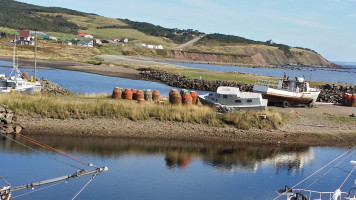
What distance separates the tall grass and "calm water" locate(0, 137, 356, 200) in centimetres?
316

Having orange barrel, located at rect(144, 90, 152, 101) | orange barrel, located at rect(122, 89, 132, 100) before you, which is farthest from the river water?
orange barrel, located at rect(122, 89, 132, 100)

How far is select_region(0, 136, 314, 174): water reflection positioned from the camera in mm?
34281

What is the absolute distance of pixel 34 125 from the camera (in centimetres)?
3841

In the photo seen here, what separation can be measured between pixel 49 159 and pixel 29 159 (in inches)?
50.3

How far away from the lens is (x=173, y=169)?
32250mm

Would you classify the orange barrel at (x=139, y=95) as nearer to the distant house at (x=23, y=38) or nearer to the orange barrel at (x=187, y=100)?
the orange barrel at (x=187, y=100)

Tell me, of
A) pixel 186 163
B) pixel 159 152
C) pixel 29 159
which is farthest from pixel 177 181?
pixel 29 159

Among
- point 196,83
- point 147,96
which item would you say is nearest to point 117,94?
point 147,96

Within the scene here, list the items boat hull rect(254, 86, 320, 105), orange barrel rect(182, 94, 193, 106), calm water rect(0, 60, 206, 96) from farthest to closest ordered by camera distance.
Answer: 1. calm water rect(0, 60, 206, 96)
2. boat hull rect(254, 86, 320, 105)
3. orange barrel rect(182, 94, 193, 106)

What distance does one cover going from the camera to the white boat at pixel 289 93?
2127 inches

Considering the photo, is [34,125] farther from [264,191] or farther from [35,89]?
[264,191]

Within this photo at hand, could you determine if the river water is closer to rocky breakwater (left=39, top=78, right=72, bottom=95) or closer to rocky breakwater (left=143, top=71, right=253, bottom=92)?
rocky breakwater (left=39, top=78, right=72, bottom=95)

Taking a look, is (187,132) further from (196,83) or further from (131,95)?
(196,83)

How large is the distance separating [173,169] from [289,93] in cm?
2647
